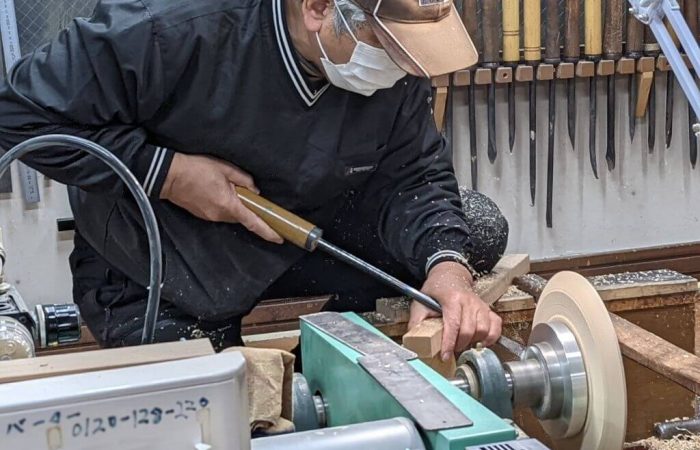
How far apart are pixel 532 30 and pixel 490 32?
147mm

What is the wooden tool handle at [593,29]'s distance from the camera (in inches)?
115

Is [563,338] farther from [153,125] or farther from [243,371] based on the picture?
[153,125]

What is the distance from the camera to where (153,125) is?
1.74 m

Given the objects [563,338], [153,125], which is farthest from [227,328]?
[563,338]

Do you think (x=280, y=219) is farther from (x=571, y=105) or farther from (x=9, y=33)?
(x=571, y=105)

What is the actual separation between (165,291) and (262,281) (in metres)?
0.21

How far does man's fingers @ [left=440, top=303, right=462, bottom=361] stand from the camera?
5.12 ft

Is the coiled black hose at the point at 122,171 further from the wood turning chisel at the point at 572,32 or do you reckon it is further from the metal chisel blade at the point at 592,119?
the metal chisel blade at the point at 592,119

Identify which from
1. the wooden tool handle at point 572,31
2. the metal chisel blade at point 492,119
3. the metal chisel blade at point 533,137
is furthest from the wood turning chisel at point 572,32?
the metal chisel blade at point 492,119

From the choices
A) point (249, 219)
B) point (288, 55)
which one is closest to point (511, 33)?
point (288, 55)

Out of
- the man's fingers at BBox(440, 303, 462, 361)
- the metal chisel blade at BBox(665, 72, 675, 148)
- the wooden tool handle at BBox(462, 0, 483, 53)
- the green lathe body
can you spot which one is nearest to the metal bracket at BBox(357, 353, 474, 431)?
the green lathe body

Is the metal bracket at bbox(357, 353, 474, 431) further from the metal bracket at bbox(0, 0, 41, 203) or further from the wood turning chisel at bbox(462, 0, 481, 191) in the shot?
the wood turning chisel at bbox(462, 0, 481, 191)

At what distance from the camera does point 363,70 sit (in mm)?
1628

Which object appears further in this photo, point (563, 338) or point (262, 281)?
point (262, 281)
